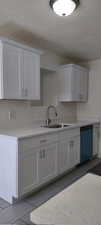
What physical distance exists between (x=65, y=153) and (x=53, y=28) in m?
2.07

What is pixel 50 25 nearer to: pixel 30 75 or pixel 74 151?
pixel 30 75

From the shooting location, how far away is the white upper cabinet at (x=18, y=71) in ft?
7.23

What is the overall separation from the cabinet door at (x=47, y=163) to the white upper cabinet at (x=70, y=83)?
4.58 feet

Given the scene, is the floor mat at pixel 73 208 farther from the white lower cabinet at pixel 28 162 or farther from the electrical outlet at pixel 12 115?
the electrical outlet at pixel 12 115

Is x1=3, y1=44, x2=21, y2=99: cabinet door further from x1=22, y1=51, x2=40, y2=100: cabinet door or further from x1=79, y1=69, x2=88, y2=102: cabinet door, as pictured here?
x1=79, y1=69, x2=88, y2=102: cabinet door

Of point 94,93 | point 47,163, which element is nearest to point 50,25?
point 47,163

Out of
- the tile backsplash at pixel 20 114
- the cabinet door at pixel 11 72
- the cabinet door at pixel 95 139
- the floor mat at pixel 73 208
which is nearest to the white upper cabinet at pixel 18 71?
the cabinet door at pixel 11 72

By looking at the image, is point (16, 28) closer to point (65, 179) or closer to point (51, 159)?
point (51, 159)

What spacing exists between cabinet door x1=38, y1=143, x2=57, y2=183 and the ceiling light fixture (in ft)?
5.87

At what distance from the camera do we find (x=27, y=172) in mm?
2131

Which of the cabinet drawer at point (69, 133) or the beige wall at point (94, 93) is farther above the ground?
the beige wall at point (94, 93)

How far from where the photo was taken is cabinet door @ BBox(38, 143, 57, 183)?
91.7 inches

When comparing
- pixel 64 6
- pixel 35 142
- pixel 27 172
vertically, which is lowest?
pixel 27 172

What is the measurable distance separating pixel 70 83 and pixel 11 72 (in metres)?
1.60
